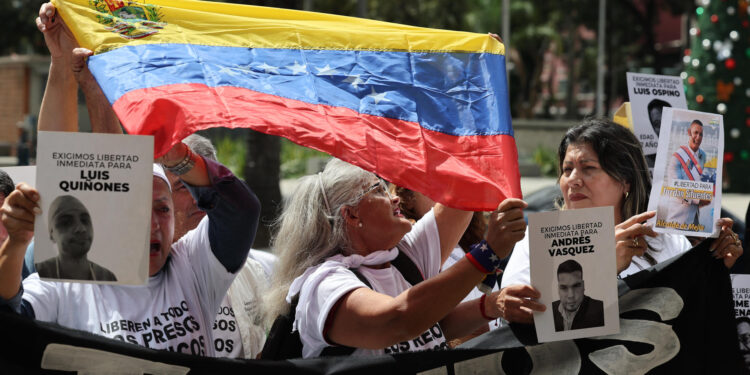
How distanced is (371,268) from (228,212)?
55 centimetres

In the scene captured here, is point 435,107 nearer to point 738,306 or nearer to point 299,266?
point 299,266

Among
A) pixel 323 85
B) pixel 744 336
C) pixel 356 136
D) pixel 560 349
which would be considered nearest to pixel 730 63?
pixel 744 336

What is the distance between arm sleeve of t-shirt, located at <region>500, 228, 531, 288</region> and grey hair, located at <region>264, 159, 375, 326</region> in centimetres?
67

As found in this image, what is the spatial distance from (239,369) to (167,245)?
548mm

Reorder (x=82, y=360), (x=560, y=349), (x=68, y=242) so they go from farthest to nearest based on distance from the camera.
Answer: (x=560, y=349), (x=82, y=360), (x=68, y=242)

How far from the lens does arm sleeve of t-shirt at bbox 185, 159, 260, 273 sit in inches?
110

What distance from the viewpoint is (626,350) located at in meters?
2.94

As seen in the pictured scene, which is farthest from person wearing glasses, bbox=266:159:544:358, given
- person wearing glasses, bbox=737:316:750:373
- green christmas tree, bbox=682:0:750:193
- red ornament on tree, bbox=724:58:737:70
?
red ornament on tree, bbox=724:58:737:70

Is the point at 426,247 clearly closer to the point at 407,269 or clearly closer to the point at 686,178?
the point at 407,269

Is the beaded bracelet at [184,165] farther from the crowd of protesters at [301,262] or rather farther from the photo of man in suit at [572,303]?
the photo of man in suit at [572,303]

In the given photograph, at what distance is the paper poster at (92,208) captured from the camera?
7.60ft

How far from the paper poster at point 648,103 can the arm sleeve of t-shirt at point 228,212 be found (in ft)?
6.46

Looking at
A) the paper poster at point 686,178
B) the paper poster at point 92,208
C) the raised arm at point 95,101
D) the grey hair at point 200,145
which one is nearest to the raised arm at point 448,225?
the paper poster at point 686,178

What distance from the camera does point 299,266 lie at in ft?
10.0
